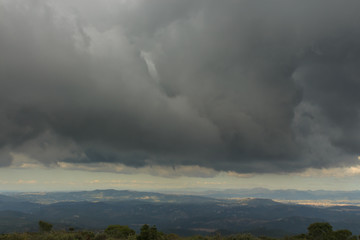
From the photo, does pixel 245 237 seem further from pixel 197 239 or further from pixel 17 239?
pixel 17 239

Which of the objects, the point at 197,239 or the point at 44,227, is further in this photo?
the point at 44,227

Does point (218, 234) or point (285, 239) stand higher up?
point (218, 234)

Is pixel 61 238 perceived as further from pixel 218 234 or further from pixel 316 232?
pixel 316 232

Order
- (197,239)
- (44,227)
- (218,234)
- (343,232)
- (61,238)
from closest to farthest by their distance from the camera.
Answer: (61,238)
(218,234)
(197,239)
(44,227)
(343,232)

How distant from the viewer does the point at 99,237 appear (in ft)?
189

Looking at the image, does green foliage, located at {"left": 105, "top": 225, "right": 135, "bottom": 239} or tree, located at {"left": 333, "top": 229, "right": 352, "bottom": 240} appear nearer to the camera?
green foliage, located at {"left": 105, "top": 225, "right": 135, "bottom": 239}

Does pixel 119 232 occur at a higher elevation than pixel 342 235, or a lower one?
higher

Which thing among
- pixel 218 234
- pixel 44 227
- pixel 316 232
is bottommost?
pixel 316 232

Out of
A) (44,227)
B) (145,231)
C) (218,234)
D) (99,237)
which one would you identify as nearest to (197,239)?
(218,234)

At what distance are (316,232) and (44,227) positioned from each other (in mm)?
139408

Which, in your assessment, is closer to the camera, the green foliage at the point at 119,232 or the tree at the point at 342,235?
the green foliage at the point at 119,232

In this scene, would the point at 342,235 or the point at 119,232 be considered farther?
the point at 342,235

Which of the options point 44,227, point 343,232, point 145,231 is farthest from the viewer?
point 343,232

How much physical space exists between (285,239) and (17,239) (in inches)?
3535
